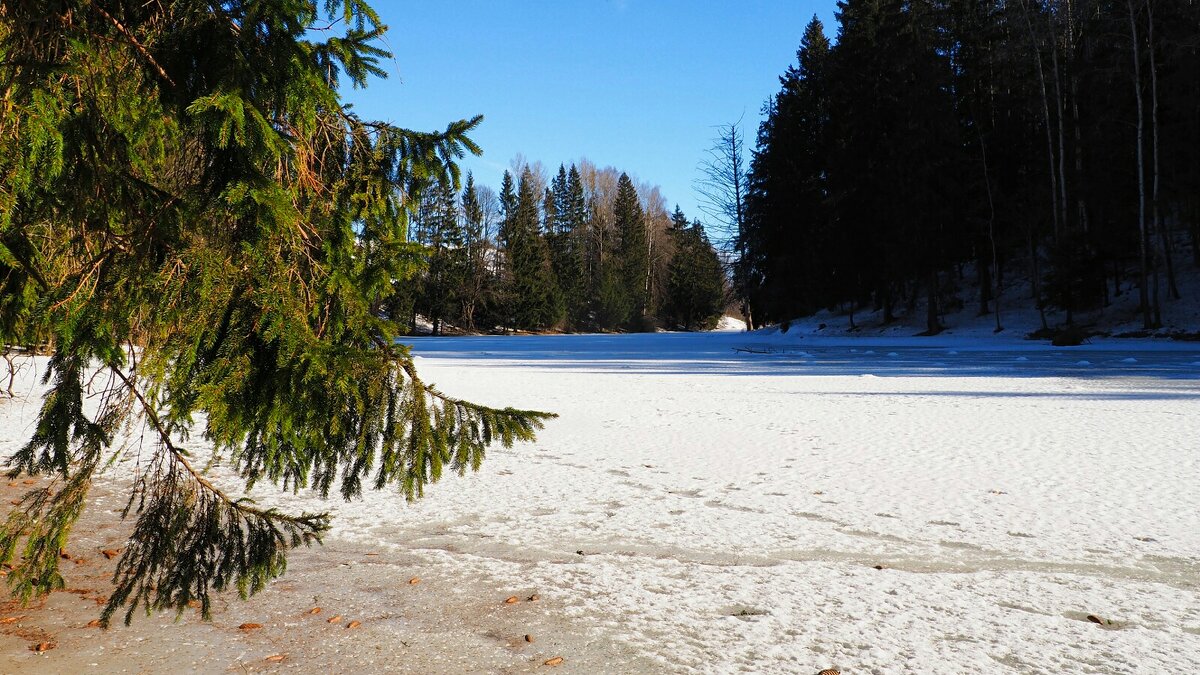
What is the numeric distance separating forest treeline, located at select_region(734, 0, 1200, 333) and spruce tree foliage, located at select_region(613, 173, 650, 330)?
29.8m

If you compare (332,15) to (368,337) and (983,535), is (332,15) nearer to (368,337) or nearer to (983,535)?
(368,337)

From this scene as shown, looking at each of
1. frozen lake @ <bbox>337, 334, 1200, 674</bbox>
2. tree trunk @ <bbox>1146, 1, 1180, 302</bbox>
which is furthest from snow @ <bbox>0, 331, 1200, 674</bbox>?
tree trunk @ <bbox>1146, 1, 1180, 302</bbox>

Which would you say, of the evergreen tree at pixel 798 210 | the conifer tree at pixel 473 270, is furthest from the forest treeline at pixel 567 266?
the evergreen tree at pixel 798 210

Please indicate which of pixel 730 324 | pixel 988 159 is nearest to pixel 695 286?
pixel 730 324

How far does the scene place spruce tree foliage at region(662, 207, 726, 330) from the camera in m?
63.8

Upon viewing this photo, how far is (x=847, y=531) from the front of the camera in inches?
188

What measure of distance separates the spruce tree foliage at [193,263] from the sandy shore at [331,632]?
10.4 inches

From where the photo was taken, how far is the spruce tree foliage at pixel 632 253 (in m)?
70.2

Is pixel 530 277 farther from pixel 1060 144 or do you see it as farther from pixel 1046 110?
pixel 1060 144

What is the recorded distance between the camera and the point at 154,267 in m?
2.83

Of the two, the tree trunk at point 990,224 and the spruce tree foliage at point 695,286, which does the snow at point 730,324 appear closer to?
the spruce tree foliage at point 695,286

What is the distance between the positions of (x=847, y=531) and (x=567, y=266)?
217ft

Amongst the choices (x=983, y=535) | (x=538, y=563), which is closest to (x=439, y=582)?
(x=538, y=563)

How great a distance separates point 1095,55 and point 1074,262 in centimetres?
811
